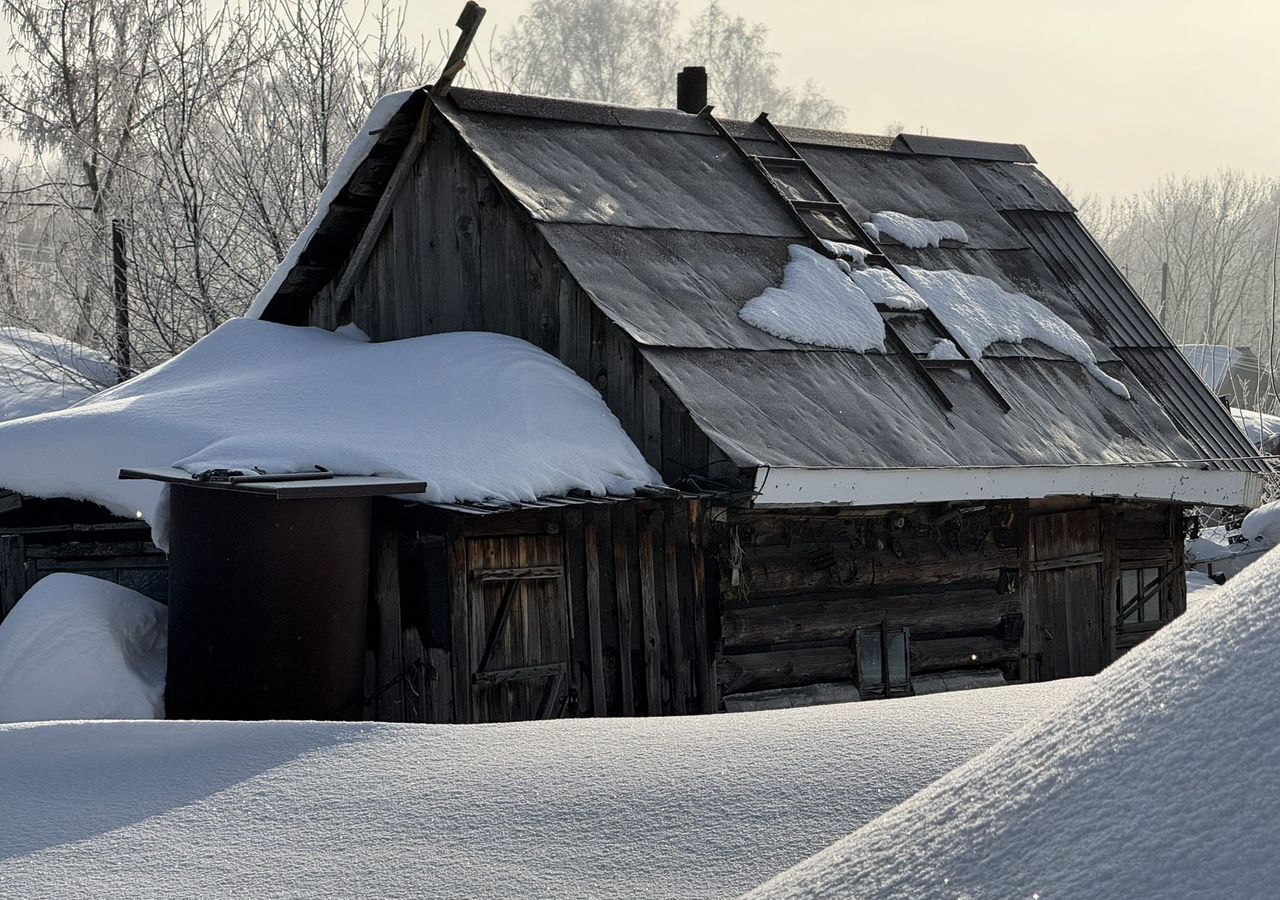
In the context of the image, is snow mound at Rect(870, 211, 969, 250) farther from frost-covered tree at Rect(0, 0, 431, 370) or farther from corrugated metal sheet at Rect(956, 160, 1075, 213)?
frost-covered tree at Rect(0, 0, 431, 370)

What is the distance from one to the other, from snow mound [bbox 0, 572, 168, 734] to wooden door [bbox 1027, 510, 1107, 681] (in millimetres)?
6219

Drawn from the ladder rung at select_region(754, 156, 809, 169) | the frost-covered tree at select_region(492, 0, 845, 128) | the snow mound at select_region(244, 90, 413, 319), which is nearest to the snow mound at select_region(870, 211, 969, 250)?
the ladder rung at select_region(754, 156, 809, 169)

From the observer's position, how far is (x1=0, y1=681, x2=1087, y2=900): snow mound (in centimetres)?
369

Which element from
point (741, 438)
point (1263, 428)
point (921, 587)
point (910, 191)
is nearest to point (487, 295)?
point (741, 438)

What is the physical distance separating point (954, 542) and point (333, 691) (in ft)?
15.0

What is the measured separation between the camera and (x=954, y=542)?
10305 mm

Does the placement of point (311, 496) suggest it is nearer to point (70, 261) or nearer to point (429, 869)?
point (429, 869)

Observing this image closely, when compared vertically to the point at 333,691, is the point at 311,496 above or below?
above

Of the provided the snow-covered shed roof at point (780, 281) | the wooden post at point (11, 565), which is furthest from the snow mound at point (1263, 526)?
the wooden post at point (11, 565)

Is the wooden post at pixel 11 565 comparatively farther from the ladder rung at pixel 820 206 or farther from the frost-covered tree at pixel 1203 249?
the frost-covered tree at pixel 1203 249

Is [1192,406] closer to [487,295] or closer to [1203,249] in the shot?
[487,295]

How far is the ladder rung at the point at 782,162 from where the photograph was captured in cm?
1220

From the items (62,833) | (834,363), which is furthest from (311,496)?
(834,363)

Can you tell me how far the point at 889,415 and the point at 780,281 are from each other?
4.98 feet
